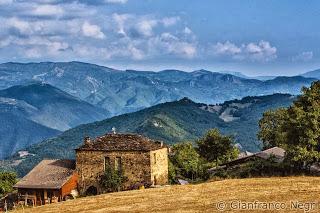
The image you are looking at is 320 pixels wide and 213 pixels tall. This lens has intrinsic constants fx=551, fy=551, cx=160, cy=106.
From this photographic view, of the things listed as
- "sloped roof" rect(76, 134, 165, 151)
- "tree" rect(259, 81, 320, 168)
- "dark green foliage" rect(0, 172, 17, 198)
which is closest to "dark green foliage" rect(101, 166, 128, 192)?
A: "sloped roof" rect(76, 134, 165, 151)

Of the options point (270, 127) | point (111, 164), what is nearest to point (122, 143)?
point (111, 164)

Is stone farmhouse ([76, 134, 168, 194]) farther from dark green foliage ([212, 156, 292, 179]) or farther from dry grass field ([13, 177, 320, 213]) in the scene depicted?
dry grass field ([13, 177, 320, 213])

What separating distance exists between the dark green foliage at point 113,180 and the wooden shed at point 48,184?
503 centimetres

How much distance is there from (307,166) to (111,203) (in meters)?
22.4

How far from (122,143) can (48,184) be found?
11.1 meters

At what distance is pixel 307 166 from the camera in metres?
56.6

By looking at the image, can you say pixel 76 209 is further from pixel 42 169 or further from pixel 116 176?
pixel 42 169

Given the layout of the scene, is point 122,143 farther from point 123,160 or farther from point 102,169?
point 102,169

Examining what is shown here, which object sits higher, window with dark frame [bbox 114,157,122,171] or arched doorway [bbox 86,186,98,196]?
window with dark frame [bbox 114,157,122,171]

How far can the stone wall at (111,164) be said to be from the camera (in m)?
68.3

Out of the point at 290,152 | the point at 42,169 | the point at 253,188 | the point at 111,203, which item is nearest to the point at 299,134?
the point at 290,152

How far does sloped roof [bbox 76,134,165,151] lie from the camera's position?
69125 mm

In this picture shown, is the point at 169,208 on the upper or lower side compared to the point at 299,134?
lower

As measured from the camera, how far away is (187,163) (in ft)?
268
